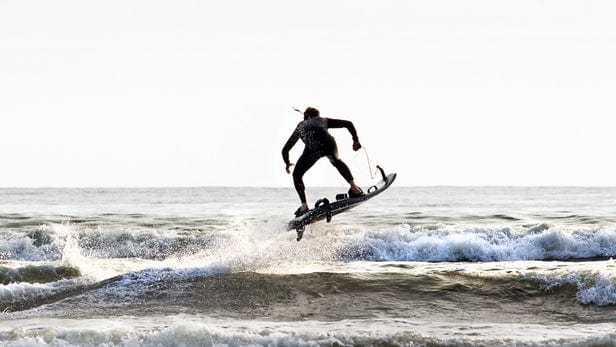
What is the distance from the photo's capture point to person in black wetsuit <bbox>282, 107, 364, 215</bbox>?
14453 mm

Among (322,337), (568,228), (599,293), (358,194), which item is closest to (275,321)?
(322,337)

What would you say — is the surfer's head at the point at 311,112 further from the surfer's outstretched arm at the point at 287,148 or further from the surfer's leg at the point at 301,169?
the surfer's leg at the point at 301,169

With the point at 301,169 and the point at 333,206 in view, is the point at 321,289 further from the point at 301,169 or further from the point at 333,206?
the point at 301,169

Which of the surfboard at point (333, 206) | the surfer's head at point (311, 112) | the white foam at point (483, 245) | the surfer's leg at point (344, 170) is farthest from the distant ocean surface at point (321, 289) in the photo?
Result: the surfer's head at point (311, 112)

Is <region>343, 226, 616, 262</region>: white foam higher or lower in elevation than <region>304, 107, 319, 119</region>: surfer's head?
lower

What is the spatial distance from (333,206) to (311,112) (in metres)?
1.83

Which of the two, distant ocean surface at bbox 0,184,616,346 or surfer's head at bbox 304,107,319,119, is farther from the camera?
surfer's head at bbox 304,107,319,119

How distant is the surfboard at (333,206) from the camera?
1480 centimetres

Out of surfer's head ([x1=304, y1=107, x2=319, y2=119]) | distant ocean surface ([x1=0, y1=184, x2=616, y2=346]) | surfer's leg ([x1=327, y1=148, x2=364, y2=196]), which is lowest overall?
distant ocean surface ([x1=0, y1=184, x2=616, y2=346])

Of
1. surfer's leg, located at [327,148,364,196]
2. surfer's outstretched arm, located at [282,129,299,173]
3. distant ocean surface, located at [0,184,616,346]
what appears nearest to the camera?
distant ocean surface, located at [0,184,616,346]

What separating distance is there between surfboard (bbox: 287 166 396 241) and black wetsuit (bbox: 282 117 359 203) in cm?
41

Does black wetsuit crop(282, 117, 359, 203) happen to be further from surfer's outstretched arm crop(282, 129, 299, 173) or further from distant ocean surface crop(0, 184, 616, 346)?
distant ocean surface crop(0, 184, 616, 346)

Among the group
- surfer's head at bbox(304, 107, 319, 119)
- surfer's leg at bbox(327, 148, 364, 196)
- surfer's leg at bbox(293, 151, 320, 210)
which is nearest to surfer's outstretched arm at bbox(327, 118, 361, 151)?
surfer's head at bbox(304, 107, 319, 119)

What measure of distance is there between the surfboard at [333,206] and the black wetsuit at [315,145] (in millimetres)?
407
